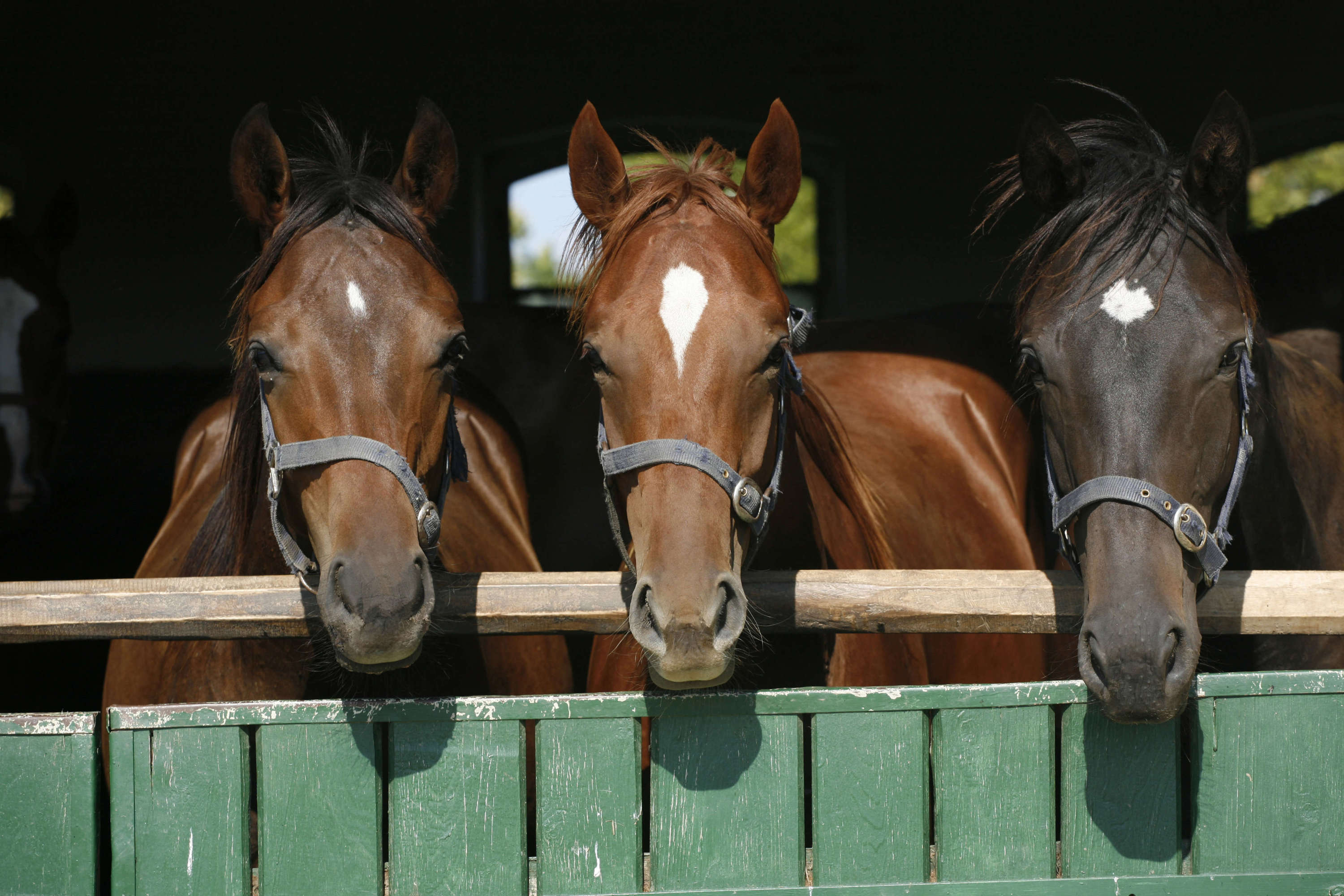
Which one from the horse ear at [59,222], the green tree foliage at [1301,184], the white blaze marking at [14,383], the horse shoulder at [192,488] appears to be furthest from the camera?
the green tree foliage at [1301,184]

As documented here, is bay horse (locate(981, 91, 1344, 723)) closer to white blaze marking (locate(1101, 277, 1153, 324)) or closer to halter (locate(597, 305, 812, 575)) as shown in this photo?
white blaze marking (locate(1101, 277, 1153, 324))

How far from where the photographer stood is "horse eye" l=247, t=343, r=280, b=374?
2027 millimetres

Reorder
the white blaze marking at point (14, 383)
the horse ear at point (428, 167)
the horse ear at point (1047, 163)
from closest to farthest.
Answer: the horse ear at point (1047, 163), the horse ear at point (428, 167), the white blaze marking at point (14, 383)

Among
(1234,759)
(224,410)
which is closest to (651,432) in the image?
(1234,759)

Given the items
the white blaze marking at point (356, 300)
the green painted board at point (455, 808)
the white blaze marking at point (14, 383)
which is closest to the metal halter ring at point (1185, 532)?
the green painted board at point (455, 808)

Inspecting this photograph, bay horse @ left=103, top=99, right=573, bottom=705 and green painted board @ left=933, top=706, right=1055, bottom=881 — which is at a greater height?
bay horse @ left=103, top=99, right=573, bottom=705

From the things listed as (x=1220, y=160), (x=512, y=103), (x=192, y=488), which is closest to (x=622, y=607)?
(x=1220, y=160)

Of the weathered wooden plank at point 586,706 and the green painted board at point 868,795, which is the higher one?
the weathered wooden plank at point 586,706

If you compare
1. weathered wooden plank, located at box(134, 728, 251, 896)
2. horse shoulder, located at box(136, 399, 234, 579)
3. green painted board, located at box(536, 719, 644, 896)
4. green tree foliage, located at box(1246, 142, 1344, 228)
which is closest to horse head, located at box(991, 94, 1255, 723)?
green painted board, located at box(536, 719, 644, 896)

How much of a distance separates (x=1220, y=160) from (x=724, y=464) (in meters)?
1.10

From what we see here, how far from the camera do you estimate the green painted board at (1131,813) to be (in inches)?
69.2

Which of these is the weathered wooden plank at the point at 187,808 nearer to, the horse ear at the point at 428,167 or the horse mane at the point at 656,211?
the horse mane at the point at 656,211

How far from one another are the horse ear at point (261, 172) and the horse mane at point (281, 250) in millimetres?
34

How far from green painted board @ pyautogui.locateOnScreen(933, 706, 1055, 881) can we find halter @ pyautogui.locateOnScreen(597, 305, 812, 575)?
44 cm
